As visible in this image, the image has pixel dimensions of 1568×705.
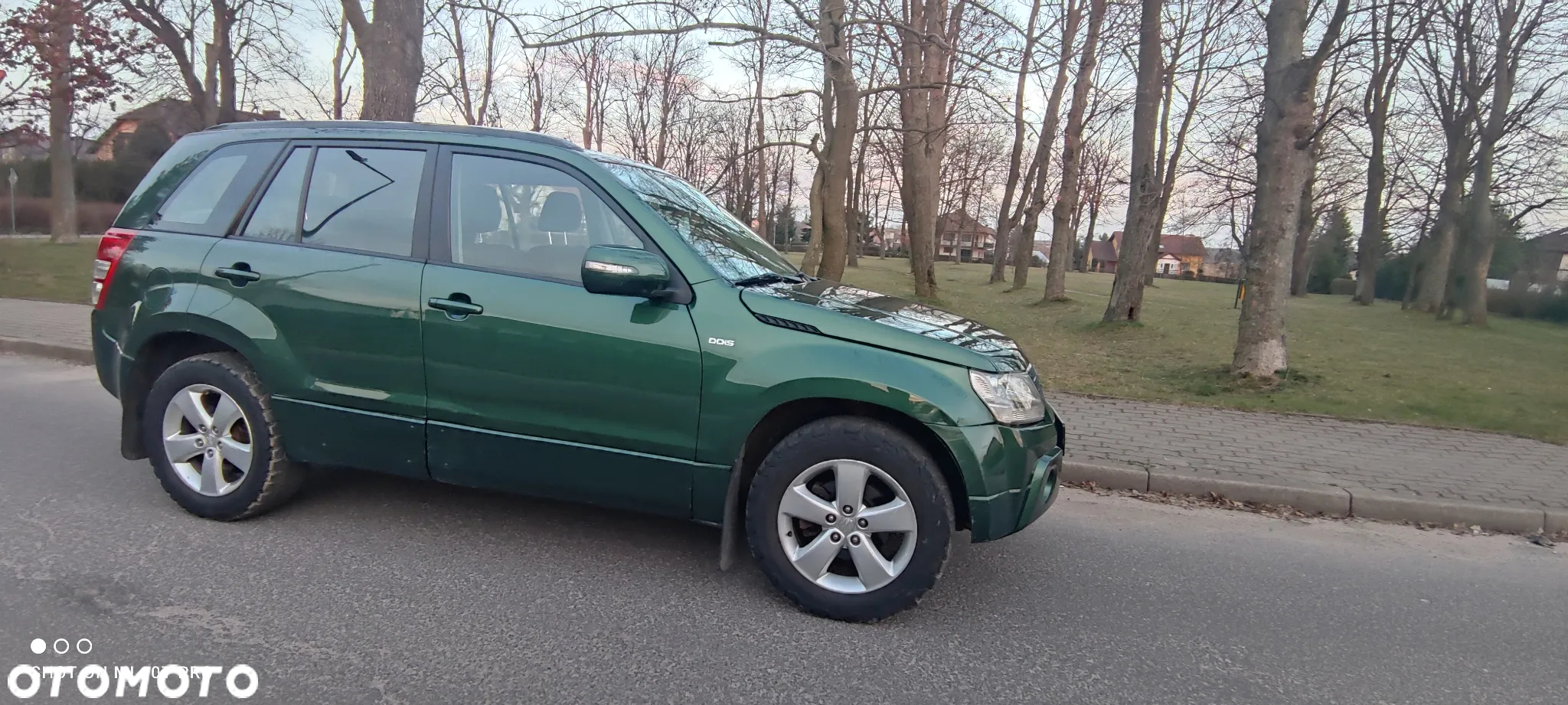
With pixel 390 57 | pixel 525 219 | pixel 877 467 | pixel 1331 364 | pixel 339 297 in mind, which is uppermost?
pixel 390 57

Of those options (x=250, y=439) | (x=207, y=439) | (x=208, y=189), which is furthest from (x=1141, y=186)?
(x=207, y=439)

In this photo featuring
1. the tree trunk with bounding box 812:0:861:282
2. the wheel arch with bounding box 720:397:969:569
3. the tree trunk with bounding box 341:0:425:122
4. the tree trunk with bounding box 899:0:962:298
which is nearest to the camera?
the wheel arch with bounding box 720:397:969:569

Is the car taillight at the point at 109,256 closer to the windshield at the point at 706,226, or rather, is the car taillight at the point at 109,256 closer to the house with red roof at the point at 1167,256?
the windshield at the point at 706,226

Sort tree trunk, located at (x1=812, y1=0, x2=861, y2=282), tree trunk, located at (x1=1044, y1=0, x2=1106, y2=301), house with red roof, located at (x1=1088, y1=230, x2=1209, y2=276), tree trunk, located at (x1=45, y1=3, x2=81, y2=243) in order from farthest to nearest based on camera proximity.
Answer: house with red roof, located at (x1=1088, y1=230, x2=1209, y2=276) < tree trunk, located at (x1=1044, y1=0, x2=1106, y2=301) < tree trunk, located at (x1=45, y1=3, x2=81, y2=243) < tree trunk, located at (x1=812, y1=0, x2=861, y2=282)

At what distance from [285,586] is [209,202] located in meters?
1.99

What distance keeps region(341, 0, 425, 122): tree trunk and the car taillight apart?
6.54 metres

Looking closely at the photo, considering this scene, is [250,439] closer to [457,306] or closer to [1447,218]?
[457,306]

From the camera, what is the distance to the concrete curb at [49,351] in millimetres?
8203

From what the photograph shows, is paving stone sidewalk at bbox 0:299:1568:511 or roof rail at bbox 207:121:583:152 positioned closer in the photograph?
roof rail at bbox 207:121:583:152

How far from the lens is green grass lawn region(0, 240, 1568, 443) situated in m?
8.36

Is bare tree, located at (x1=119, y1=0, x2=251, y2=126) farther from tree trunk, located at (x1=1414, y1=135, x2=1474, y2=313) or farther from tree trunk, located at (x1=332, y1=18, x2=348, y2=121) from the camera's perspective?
tree trunk, located at (x1=1414, y1=135, x2=1474, y2=313)

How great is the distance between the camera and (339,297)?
3.65 meters

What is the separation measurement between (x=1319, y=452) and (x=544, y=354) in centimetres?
603

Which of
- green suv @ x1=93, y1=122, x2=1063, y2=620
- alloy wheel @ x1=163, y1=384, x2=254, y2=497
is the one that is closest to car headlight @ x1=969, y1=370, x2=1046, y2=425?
green suv @ x1=93, y1=122, x2=1063, y2=620
